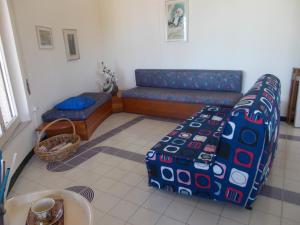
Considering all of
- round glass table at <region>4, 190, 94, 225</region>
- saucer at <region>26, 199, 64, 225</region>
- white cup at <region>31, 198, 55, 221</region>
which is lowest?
round glass table at <region>4, 190, 94, 225</region>

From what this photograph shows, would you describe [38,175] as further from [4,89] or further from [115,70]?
[115,70]

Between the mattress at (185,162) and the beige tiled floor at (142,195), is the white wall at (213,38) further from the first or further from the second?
the mattress at (185,162)

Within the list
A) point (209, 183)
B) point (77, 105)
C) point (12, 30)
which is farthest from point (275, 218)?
point (12, 30)

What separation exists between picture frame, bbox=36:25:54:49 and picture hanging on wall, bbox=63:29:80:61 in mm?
368

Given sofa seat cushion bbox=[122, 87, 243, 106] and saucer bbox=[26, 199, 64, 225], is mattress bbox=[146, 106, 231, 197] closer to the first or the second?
saucer bbox=[26, 199, 64, 225]

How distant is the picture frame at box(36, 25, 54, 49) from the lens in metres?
3.24

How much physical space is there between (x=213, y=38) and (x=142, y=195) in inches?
113

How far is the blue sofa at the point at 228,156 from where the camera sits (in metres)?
1.50

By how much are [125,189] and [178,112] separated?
1.95 metres

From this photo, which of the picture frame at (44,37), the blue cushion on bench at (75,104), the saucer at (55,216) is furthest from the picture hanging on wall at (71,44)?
the saucer at (55,216)

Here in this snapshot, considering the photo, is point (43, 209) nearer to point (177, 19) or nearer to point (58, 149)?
point (58, 149)

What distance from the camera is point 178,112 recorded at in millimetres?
3844

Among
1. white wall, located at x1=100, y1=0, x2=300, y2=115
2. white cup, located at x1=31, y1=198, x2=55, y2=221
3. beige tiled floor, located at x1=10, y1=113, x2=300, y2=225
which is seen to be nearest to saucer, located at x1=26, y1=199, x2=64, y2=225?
white cup, located at x1=31, y1=198, x2=55, y2=221

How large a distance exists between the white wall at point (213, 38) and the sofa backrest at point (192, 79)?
154 mm
